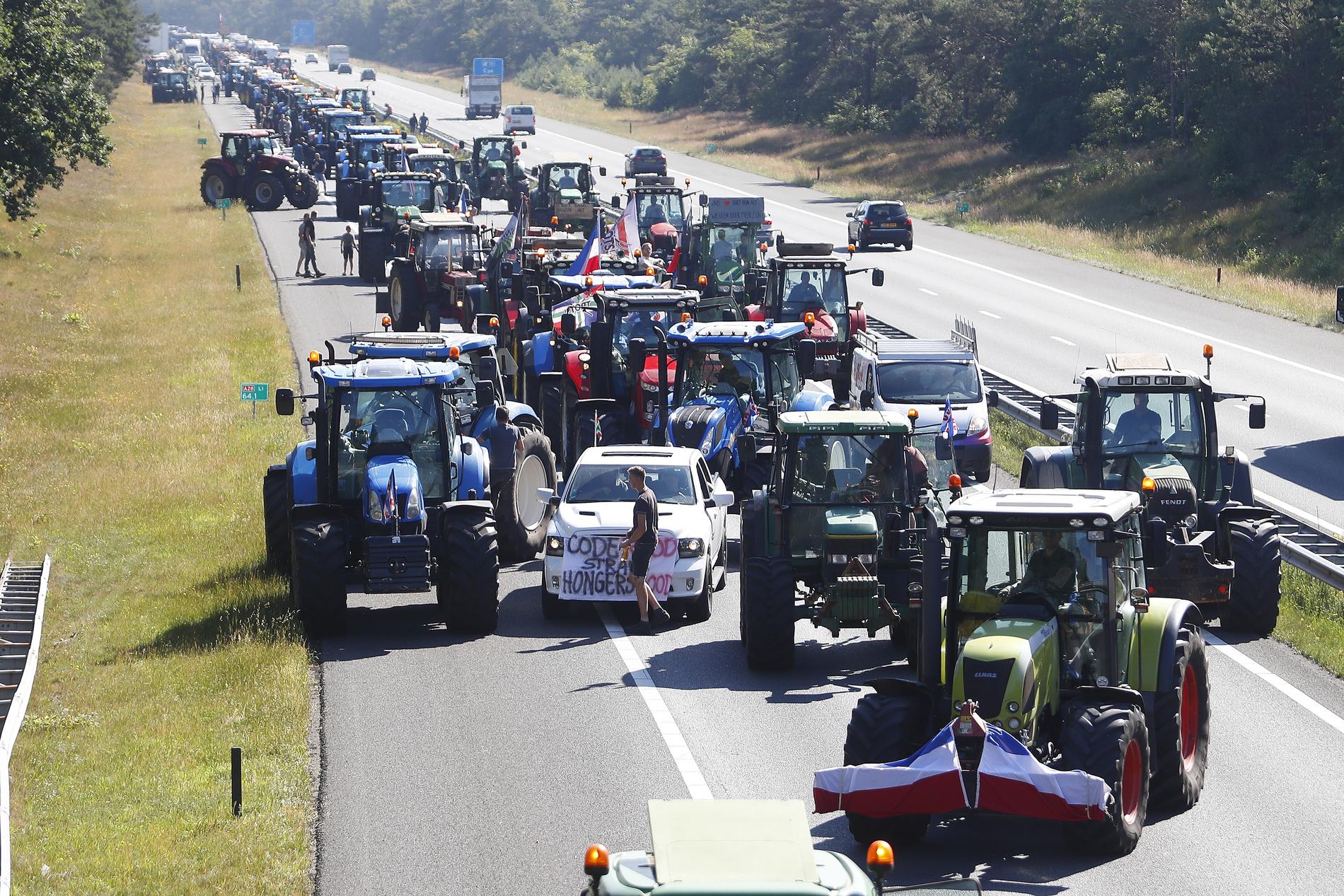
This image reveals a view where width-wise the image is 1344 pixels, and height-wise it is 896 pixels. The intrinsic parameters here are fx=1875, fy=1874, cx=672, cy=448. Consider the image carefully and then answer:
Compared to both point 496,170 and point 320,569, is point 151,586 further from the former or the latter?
point 496,170

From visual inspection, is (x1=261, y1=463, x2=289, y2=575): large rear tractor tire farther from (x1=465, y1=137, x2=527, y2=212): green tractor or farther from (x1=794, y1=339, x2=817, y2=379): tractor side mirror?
(x1=465, y1=137, x2=527, y2=212): green tractor

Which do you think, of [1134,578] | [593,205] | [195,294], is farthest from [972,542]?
[593,205]

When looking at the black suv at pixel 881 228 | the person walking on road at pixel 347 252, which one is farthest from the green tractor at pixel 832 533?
the black suv at pixel 881 228

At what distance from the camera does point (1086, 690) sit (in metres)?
12.2

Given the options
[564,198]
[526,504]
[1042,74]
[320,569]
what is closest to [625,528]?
[320,569]

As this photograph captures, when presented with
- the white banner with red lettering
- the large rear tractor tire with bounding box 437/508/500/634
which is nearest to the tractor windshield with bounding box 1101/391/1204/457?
the white banner with red lettering

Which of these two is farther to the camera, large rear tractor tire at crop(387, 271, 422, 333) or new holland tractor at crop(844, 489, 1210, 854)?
large rear tractor tire at crop(387, 271, 422, 333)

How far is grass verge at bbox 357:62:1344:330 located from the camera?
52844 millimetres

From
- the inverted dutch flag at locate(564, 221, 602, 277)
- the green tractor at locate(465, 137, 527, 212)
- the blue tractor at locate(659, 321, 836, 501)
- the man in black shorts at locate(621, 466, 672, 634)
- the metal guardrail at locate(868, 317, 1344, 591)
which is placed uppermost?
the green tractor at locate(465, 137, 527, 212)

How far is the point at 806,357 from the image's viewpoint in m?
23.9

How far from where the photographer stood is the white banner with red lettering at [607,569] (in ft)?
62.5

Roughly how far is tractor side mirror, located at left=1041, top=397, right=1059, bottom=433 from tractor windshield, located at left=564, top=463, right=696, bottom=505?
4.05m

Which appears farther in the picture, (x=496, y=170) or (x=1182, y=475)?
(x=496, y=170)

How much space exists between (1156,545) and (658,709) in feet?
15.9
